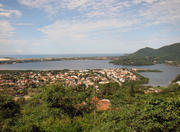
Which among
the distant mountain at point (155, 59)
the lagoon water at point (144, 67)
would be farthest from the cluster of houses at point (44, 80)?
the distant mountain at point (155, 59)

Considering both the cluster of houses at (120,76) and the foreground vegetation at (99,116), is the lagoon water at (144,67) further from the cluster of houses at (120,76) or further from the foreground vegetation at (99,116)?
the foreground vegetation at (99,116)

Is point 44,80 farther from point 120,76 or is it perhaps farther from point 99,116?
point 99,116

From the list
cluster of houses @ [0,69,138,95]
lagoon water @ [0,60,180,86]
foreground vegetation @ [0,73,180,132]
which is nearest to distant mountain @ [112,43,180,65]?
lagoon water @ [0,60,180,86]

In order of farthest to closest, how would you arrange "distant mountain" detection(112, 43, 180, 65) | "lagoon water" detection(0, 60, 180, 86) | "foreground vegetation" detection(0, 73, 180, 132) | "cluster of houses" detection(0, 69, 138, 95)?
"distant mountain" detection(112, 43, 180, 65)
"lagoon water" detection(0, 60, 180, 86)
"cluster of houses" detection(0, 69, 138, 95)
"foreground vegetation" detection(0, 73, 180, 132)

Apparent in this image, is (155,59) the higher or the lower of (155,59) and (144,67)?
the higher

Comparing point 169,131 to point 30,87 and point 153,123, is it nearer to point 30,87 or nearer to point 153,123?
point 153,123

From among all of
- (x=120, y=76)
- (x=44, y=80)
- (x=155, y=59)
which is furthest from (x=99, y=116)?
(x=155, y=59)

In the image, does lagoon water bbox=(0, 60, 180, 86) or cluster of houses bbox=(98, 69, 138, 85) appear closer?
cluster of houses bbox=(98, 69, 138, 85)

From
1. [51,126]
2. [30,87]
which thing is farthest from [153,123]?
[30,87]

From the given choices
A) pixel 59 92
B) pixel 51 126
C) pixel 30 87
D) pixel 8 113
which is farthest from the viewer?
pixel 30 87

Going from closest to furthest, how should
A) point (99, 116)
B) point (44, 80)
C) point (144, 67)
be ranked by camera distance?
point (99, 116) < point (44, 80) < point (144, 67)

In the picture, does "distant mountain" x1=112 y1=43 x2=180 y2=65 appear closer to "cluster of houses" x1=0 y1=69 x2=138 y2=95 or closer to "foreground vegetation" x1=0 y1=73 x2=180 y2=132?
"cluster of houses" x1=0 y1=69 x2=138 y2=95
